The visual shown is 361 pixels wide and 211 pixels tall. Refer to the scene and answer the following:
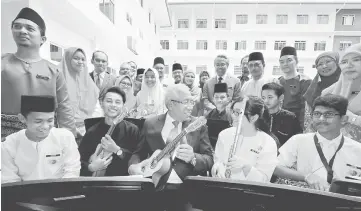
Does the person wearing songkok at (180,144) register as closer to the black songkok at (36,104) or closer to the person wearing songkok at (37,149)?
the person wearing songkok at (37,149)

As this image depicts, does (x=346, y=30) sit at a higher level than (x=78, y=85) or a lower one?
higher

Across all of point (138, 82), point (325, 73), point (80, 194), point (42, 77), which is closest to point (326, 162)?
point (325, 73)

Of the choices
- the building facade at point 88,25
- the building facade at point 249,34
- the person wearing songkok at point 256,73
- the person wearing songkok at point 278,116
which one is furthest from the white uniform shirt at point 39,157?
the building facade at point 249,34

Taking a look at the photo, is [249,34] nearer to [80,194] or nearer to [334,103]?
[334,103]

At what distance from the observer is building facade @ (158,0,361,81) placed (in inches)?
522

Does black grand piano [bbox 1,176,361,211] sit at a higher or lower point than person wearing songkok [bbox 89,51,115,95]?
lower

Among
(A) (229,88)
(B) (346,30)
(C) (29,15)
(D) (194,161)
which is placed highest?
(B) (346,30)

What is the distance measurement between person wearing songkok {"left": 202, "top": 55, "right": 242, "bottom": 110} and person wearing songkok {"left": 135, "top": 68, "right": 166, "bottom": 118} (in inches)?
24.5

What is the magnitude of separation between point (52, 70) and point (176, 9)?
11.9 m

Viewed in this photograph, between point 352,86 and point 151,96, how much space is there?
2.28m

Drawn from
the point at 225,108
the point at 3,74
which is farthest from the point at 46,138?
the point at 225,108

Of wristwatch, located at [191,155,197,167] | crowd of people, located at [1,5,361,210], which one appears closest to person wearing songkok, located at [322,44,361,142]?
crowd of people, located at [1,5,361,210]

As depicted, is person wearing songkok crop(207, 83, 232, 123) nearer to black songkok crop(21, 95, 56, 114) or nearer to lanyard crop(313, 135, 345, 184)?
lanyard crop(313, 135, 345, 184)

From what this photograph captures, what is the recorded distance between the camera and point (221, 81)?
129 inches
